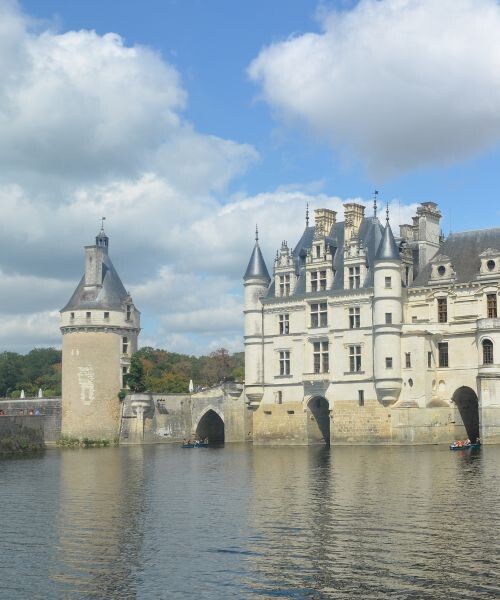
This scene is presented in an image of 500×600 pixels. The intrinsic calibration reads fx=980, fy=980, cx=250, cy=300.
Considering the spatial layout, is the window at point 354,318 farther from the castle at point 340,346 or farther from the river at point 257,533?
the river at point 257,533

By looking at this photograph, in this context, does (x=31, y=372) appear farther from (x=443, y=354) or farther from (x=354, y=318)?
(x=443, y=354)

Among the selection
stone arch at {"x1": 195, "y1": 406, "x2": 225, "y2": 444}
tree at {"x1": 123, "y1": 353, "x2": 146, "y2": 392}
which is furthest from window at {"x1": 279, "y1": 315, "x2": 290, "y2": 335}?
tree at {"x1": 123, "y1": 353, "x2": 146, "y2": 392}

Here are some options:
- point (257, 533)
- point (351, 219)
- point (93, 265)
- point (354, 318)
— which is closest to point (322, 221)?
point (351, 219)

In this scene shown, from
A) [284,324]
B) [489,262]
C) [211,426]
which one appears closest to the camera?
[489,262]

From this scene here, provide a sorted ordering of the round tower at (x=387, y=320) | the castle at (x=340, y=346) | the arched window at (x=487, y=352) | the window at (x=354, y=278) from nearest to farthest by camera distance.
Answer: the arched window at (x=487, y=352) → the castle at (x=340, y=346) → the round tower at (x=387, y=320) → the window at (x=354, y=278)

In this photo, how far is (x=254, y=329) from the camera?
65.5m

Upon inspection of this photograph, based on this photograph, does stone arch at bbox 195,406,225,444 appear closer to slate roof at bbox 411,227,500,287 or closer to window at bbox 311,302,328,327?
window at bbox 311,302,328,327

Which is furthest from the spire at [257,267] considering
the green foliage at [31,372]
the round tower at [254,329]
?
the green foliage at [31,372]

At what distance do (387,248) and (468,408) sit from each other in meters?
10.8

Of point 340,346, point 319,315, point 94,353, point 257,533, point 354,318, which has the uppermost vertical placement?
point 319,315

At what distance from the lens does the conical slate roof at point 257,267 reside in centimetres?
6644

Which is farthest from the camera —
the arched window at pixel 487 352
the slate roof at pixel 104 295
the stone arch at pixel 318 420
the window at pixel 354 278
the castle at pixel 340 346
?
the slate roof at pixel 104 295

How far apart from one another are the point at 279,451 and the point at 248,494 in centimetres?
2439

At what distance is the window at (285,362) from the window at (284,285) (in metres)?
3.88
